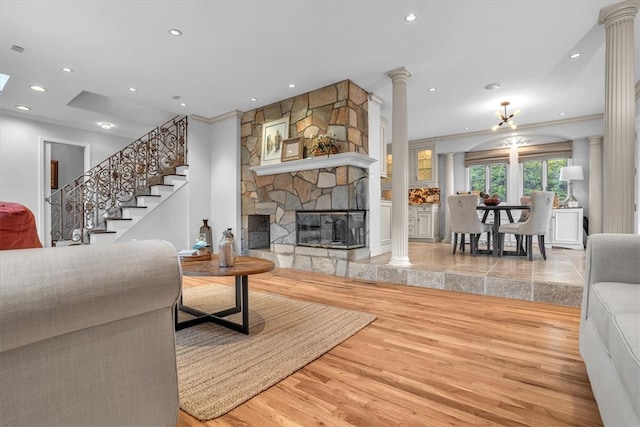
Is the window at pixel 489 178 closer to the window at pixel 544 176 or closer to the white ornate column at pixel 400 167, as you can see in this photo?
the window at pixel 544 176

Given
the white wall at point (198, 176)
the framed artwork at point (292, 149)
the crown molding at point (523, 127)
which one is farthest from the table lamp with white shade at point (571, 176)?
the white wall at point (198, 176)

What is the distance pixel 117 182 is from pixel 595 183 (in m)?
9.32

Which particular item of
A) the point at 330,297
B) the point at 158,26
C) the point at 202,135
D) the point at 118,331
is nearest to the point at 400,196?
the point at 330,297

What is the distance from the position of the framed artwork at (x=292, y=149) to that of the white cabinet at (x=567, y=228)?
5121 millimetres

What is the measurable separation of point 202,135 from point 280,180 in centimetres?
205

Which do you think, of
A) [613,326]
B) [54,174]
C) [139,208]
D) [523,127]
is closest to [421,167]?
[523,127]

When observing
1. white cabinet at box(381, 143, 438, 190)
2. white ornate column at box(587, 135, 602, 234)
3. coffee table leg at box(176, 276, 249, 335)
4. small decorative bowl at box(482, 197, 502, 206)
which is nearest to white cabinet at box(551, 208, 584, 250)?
white ornate column at box(587, 135, 602, 234)

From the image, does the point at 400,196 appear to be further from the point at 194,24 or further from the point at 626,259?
the point at 194,24

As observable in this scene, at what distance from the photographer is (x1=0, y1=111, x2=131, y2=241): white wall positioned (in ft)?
17.6

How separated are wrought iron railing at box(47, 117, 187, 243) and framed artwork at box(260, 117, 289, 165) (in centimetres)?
169

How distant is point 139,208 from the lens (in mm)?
5492

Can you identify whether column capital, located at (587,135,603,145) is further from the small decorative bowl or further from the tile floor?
the small decorative bowl

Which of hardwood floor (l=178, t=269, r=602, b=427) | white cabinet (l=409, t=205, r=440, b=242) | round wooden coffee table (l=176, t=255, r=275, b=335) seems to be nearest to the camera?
hardwood floor (l=178, t=269, r=602, b=427)

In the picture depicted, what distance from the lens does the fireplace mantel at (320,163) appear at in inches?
169
